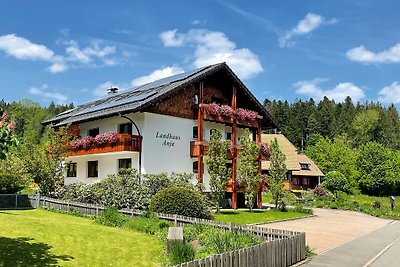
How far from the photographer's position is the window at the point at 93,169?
105ft

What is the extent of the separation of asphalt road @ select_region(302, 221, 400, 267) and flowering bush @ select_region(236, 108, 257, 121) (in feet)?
48.0

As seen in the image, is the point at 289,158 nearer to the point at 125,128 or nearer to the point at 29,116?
the point at 125,128

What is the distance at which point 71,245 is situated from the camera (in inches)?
514

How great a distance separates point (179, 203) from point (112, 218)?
316cm

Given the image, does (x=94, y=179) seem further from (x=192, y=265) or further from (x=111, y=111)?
(x=192, y=265)

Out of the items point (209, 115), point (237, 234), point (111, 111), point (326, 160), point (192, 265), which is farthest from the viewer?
point (326, 160)

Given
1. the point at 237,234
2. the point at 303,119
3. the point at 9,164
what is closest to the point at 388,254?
the point at 237,234

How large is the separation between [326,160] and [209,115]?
2157 inches

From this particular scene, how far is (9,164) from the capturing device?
38.0 metres

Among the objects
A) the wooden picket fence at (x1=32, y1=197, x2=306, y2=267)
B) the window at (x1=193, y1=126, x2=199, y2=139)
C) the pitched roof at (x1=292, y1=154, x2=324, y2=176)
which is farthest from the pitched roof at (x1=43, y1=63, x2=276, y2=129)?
the pitched roof at (x1=292, y1=154, x2=324, y2=176)

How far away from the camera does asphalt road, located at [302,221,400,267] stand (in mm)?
13547

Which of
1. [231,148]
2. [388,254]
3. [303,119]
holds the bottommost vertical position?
[388,254]

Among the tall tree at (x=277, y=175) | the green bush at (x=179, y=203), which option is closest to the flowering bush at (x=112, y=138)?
the green bush at (x=179, y=203)

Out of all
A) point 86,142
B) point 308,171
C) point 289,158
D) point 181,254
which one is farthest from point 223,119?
point 308,171
